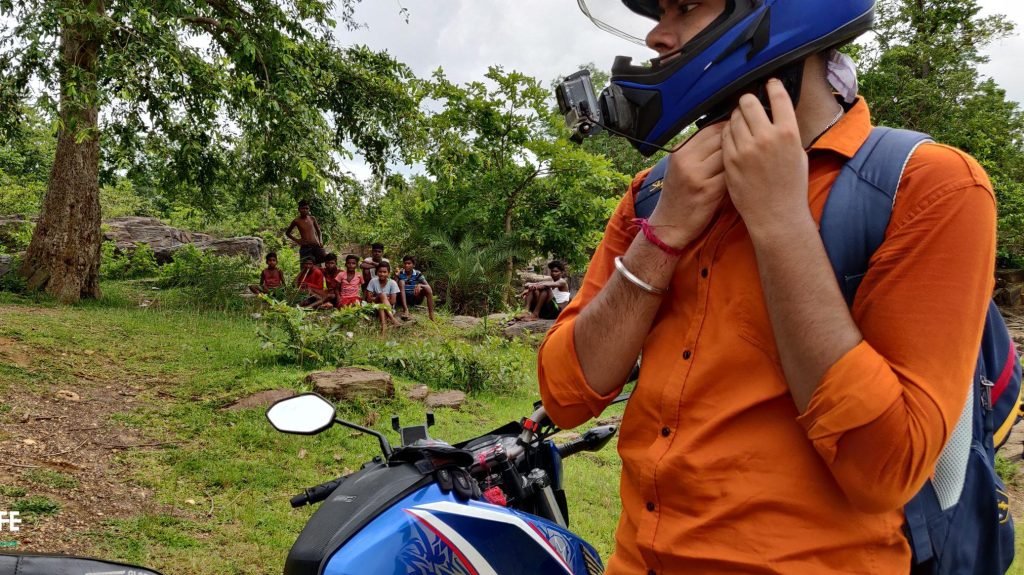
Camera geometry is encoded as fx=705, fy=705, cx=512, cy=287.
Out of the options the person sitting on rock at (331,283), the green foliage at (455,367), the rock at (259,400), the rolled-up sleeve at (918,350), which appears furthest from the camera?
the person sitting on rock at (331,283)

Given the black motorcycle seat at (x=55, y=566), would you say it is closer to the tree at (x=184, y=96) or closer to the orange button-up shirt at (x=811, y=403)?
the orange button-up shirt at (x=811, y=403)

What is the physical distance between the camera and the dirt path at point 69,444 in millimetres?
3821

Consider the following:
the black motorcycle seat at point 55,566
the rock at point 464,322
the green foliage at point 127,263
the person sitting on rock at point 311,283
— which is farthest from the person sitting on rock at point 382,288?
the black motorcycle seat at point 55,566

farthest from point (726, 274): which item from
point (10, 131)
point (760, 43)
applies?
point (10, 131)

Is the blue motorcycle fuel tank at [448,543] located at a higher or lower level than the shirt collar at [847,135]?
lower

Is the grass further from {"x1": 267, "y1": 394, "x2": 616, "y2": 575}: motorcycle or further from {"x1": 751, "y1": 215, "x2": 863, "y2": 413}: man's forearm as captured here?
{"x1": 751, "y1": 215, "x2": 863, "y2": 413}: man's forearm

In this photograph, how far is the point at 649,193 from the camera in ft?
4.07

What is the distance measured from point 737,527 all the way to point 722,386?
0.64ft

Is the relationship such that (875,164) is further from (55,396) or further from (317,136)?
(317,136)

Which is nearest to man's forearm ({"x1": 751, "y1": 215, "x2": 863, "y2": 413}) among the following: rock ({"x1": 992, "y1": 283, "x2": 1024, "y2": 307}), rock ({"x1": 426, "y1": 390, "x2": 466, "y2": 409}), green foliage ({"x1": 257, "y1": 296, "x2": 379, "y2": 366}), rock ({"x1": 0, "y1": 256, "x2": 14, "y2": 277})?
rock ({"x1": 426, "y1": 390, "x2": 466, "y2": 409})

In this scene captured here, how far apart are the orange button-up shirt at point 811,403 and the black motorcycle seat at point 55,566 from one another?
2.82 feet

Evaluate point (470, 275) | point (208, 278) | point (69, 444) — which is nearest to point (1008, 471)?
point (69, 444)

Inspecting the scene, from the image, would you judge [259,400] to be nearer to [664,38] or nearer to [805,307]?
[664,38]

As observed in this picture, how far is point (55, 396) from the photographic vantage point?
19.3ft
